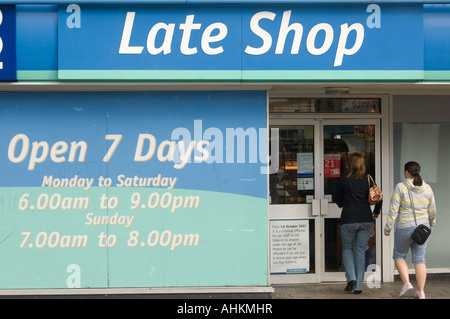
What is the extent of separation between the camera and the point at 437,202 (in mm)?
8922

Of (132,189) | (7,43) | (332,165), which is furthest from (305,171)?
(7,43)

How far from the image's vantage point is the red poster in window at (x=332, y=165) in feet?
27.7

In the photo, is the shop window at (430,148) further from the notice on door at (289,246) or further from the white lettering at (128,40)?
the white lettering at (128,40)

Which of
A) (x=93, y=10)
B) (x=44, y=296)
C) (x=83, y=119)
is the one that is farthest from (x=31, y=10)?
(x=44, y=296)

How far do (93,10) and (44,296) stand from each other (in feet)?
10.8

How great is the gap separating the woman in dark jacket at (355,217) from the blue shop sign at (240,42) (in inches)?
Result: 57.5

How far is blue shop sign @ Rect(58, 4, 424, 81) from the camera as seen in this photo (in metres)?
6.82

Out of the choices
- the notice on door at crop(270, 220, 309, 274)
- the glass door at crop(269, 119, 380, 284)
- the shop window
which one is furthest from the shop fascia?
the notice on door at crop(270, 220, 309, 274)

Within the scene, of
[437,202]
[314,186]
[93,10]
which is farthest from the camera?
[437,202]

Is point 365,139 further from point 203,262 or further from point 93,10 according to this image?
point 93,10

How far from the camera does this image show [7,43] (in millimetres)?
6777

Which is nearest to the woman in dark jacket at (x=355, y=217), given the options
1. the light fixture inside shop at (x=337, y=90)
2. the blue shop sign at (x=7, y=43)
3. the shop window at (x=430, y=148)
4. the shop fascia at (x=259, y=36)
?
the light fixture inside shop at (x=337, y=90)

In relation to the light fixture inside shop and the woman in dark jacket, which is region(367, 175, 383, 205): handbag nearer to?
the woman in dark jacket

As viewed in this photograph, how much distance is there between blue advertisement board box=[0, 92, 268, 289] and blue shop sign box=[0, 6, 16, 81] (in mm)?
387
